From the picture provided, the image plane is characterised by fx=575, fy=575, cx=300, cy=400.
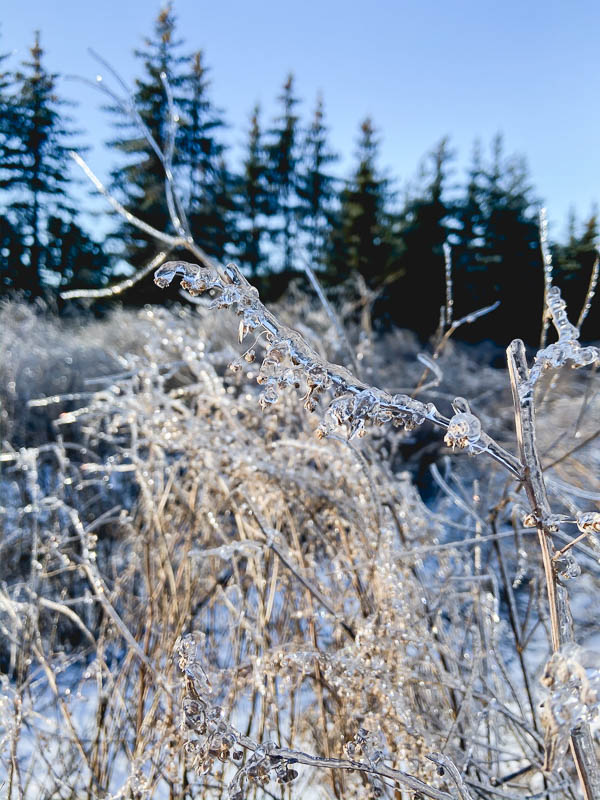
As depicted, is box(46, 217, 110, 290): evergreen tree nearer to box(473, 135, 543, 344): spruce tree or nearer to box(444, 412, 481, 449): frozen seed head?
box(473, 135, 543, 344): spruce tree

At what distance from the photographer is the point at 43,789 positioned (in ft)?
5.24

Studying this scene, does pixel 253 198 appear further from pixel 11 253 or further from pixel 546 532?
pixel 546 532

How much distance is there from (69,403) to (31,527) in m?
2.58

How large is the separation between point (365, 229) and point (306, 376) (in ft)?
58.8

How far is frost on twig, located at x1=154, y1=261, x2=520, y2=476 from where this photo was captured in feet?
1.80

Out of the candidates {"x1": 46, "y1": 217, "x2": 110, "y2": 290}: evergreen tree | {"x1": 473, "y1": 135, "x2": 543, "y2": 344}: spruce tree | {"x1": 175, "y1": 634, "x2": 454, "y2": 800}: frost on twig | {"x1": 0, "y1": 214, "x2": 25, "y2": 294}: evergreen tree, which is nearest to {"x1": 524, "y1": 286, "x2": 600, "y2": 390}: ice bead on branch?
{"x1": 175, "y1": 634, "x2": 454, "y2": 800}: frost on twig

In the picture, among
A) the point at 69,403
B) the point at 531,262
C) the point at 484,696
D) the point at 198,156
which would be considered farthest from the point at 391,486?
the point at 198,156

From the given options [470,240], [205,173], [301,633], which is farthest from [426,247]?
[301,633]

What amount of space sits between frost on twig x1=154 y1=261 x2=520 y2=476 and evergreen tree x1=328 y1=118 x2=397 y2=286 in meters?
16.1

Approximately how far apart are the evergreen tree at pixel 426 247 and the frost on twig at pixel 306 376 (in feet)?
50.1

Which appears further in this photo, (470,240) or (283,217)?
(283,217)

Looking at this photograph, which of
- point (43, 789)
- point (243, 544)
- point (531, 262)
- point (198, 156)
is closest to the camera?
point (243, 544)

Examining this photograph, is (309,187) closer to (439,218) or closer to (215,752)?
(439,218)

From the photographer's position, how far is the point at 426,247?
15.8m
